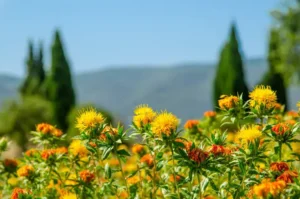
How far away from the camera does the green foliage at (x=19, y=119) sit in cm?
1662

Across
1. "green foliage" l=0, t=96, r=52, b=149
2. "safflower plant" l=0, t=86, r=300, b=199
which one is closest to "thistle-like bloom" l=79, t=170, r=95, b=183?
"safflower plant" l=0, t=86, r=300, b=199

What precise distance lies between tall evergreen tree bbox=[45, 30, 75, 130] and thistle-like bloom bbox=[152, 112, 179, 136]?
1723cm

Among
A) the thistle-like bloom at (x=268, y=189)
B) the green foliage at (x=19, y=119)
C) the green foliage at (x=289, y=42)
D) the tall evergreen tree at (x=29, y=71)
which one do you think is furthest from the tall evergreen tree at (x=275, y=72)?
the thistle-like bloom at (x=268, y=189)

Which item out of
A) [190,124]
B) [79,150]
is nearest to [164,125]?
[79,150]

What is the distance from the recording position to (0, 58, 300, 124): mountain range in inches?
3125

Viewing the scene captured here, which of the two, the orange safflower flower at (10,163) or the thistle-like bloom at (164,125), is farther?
the orange safflower flower at (10,163)

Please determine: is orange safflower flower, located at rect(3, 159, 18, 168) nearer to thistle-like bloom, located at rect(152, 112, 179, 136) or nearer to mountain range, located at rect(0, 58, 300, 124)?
thistle-like bloom, located at rect(152, 112, 179, 136)

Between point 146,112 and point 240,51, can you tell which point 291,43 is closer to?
point 240,51

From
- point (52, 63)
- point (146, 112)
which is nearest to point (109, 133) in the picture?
point (146, 112)

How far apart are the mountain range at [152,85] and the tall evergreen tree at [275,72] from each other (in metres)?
48.5

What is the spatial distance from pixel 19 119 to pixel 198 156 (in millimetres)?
15243

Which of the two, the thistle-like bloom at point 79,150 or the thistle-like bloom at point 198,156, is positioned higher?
the thistle-like bloom at point 198,156

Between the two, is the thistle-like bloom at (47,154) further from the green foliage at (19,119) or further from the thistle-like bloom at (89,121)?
the green foliage at (19,119)

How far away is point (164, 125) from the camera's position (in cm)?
217
